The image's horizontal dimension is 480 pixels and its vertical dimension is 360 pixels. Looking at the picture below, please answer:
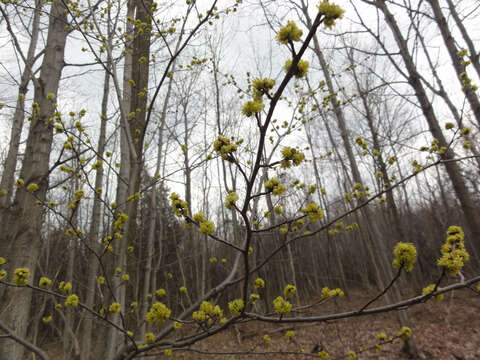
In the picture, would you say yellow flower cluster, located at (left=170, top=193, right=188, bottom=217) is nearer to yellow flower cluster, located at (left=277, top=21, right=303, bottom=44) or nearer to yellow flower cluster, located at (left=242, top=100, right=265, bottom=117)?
yellow flower cluster, located at (left=242, top=100, right=265, bottom=117)

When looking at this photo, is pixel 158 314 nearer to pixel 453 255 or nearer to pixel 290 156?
pixel 290 156

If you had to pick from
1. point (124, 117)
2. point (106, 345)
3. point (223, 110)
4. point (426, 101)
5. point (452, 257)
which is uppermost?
point (223, 110)

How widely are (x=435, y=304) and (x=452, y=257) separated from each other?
36.5 ft

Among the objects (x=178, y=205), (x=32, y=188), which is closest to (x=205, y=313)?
(x=178, y=205)

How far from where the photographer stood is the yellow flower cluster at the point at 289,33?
85 cm

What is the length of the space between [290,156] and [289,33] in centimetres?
43

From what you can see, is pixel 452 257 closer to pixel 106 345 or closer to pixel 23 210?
pixel 106 345

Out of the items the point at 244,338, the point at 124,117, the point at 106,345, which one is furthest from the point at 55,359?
the point at 124,117

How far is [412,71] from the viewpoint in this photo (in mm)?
4234

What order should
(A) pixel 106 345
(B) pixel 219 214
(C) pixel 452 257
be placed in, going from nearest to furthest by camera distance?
(C) pixel 452 257, (A) pixel 106 345, (B) pixel 219 214

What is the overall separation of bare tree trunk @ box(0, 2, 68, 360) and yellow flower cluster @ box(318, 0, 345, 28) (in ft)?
6.41

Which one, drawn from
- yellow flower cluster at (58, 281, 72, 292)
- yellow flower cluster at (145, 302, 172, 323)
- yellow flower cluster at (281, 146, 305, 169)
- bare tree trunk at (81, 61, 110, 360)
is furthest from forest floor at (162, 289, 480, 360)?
yellow flower cluster at (281, 146, 305, 169)

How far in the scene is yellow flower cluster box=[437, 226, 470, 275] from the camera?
975mm

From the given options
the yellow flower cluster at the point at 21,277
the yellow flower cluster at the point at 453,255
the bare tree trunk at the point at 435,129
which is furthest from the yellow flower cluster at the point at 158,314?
the bare tree trunk at the point at 435,129
